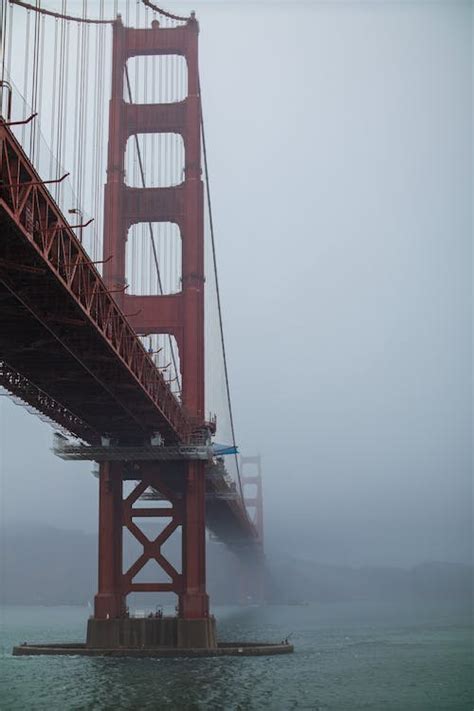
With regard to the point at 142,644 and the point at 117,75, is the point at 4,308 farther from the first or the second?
the point at 117,75

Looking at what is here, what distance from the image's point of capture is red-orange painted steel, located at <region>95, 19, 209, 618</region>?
40312 millimetres

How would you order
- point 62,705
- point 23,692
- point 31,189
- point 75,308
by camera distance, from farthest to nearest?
point 23,692, point 62,705, point 75,308, point 31,189

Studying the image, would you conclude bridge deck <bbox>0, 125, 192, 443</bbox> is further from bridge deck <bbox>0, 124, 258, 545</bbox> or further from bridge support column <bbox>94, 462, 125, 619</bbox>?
bridge support column <bbox>94, 462, 125, 619</bbox>

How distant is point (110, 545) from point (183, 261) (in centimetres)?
1086

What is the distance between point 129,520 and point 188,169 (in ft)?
44.6

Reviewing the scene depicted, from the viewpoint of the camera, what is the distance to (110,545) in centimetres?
→ 4016

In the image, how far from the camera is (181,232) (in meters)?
42.5

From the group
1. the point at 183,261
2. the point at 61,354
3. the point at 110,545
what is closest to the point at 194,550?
the point at 110,545

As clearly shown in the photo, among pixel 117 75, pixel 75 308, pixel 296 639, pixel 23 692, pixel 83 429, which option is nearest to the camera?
pixel 75 308

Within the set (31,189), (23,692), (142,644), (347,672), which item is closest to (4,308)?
(31,189)

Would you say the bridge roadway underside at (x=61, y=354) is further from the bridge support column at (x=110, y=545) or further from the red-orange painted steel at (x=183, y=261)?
the red-orange painted steel at (x=183, y=261)

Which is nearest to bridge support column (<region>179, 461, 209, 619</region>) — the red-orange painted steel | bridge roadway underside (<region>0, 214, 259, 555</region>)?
the red-orange painted steel

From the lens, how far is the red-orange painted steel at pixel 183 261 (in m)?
40.3

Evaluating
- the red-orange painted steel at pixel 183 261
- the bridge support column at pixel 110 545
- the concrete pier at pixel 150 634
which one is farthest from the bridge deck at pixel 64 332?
the concrete pier at pixel 150 634
